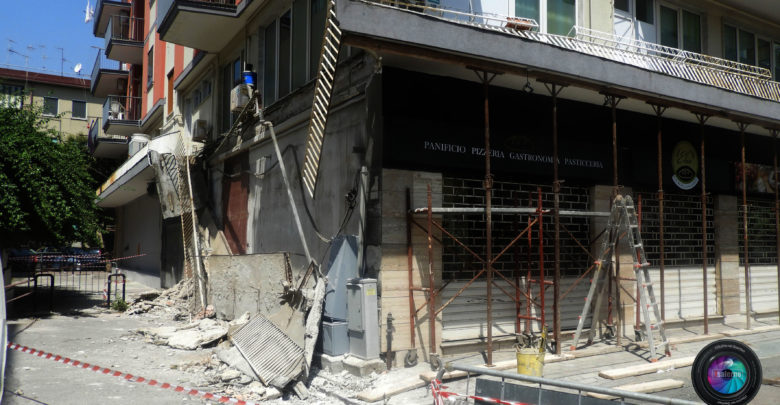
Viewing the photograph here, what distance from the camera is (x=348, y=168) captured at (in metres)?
10.7

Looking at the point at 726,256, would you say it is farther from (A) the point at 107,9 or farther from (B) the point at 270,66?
(A) the point at 107,9

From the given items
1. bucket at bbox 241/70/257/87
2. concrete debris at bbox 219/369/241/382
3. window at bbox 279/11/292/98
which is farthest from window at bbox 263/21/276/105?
concrete debris at bbox 219/369/241/382

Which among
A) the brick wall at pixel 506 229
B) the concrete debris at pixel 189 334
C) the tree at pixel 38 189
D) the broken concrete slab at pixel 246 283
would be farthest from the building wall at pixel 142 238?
the brick wall at pixel 506 229

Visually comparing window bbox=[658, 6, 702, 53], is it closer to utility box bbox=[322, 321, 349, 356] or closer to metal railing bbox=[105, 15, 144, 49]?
utility box bbox=[322, 321, 349, 356]

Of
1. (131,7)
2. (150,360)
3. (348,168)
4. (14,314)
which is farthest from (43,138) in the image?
(131,7)

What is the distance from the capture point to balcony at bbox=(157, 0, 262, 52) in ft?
51.7

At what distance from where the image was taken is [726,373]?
5.50m

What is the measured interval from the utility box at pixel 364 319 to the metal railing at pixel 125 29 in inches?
1050

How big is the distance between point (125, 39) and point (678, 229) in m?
28.7

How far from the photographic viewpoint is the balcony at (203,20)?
15.8 meters

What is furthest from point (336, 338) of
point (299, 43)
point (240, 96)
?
point (240, 96)

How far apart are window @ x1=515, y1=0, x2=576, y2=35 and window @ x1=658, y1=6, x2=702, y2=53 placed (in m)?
3.67

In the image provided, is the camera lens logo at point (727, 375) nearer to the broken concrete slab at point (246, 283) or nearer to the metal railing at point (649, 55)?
the metal railing at point (649, 55)

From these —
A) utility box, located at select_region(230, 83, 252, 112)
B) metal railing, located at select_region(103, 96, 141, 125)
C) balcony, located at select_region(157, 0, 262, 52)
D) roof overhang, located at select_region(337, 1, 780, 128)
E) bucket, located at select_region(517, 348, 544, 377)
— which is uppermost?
metal railing, located at select_region(103, 96, 141, 125)
